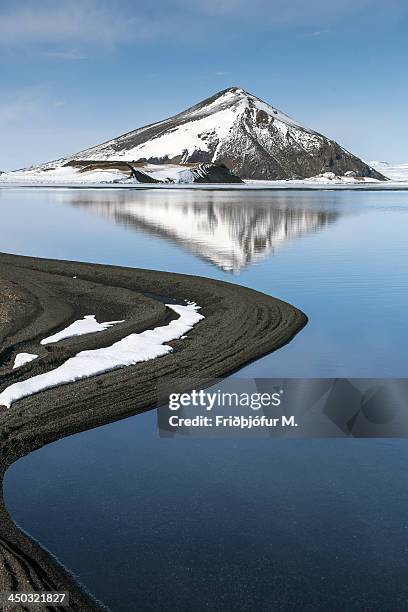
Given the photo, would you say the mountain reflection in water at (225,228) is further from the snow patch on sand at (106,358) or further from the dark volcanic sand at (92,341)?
the snow patch on sand at (106,358)

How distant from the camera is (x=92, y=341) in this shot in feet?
61.5

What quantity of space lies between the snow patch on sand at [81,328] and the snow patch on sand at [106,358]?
1587 mm

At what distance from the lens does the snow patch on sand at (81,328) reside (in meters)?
19.1

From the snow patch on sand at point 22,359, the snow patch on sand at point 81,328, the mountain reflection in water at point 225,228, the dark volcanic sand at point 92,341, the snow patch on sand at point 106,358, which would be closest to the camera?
the dark volcanic sand at point 92,341

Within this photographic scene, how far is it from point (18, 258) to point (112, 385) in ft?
77.9

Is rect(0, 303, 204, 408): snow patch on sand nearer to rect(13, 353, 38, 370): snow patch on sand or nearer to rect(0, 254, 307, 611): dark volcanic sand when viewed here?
rect(0, 254, 307, 611): dark volcanic sand

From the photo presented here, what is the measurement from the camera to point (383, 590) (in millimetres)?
7953

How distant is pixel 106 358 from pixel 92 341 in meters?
1.99

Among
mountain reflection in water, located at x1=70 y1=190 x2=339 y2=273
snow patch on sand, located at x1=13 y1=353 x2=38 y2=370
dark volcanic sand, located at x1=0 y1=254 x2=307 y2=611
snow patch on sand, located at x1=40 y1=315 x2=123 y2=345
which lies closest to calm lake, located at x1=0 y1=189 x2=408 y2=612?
dark volcanic sand, located at x1=0 y1=254 x2=307 y2=611

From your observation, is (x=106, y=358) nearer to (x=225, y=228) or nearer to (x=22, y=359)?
(x=22, y=359)

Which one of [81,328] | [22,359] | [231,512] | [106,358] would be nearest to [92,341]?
[81,328]

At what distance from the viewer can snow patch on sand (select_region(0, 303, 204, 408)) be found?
47.5ft

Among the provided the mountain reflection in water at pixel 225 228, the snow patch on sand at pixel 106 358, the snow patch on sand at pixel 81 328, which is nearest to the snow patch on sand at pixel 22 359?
the snow patch on sand at pixel 106 358

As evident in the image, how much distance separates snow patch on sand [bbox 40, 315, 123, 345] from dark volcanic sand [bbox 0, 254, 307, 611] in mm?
333
